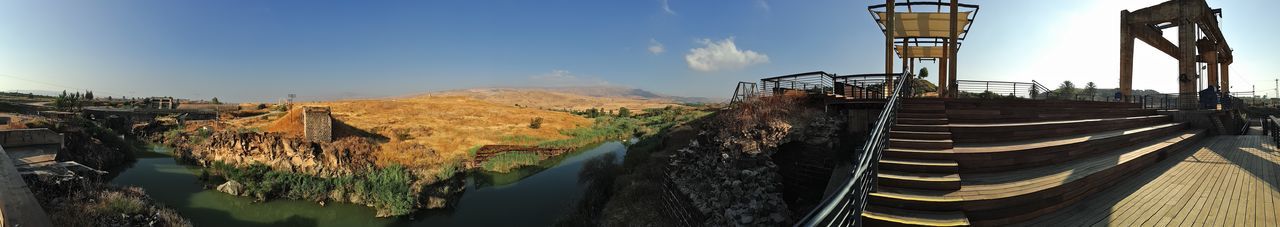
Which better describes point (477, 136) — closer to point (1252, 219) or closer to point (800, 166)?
point (800, 166)

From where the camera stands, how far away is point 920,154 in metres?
5.85

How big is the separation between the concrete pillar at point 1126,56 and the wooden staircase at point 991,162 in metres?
9.53

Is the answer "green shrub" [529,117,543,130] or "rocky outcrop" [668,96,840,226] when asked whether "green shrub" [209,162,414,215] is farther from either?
"green shrub" [529,117,543,130]

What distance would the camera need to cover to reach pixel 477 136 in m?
28.9

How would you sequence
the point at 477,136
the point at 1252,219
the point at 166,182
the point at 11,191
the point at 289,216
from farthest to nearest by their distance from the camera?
the point at 477,136 < the point at 166,182 < the point at 289,216 < the point at 11,191 < the point at 1252,219

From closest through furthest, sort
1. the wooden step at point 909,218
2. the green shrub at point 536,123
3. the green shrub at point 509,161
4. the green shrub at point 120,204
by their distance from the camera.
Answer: the wooden step at point 909,218
the green shrub at point 120,204
the green shrub at point 509,161
the green shrub at point 536,123

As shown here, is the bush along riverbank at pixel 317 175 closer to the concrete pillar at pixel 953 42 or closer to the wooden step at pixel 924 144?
the wooden step at pixel 924 144

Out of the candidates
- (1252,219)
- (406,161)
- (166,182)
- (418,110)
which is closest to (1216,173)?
(1252,219)

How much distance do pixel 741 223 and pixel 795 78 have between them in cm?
659

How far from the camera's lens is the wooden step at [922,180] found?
4.91 metres

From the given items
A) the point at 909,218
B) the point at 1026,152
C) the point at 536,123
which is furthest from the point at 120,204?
the point at 536,123

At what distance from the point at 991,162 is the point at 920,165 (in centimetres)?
130

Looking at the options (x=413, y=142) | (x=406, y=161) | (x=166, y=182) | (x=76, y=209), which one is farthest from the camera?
(x=413, y=142)

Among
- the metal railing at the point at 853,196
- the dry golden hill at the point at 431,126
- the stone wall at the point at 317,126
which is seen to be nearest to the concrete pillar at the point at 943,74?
the metal railing at the point at 853,196
